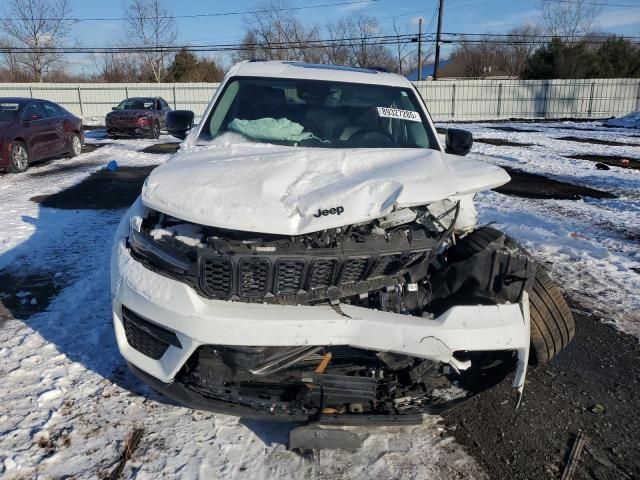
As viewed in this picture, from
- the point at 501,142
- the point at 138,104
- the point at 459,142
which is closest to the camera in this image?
the point at 459,142

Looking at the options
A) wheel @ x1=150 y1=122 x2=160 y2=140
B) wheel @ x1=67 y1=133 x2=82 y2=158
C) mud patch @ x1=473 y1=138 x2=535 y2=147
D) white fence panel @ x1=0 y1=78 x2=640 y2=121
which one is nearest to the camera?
wheel @ x1=67 y1=133 x2=82 y2=158

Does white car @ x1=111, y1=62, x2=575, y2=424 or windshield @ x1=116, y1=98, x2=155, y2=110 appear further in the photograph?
windshield @ x1=116, y1=98, x2=155, y2=110

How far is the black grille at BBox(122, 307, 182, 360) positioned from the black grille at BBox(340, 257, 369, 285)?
82 cm

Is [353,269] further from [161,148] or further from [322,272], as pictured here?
[161,148]

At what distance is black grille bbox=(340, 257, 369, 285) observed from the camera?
2.33 metres

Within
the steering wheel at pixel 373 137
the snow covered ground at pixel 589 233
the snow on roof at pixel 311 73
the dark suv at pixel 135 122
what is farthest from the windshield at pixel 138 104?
the steering wheel at pixel 373 137

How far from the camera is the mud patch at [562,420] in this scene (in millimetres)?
2492

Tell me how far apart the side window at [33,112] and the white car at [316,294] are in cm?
1026

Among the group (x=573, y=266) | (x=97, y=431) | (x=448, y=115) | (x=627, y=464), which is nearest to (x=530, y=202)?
(x=573, y=266)

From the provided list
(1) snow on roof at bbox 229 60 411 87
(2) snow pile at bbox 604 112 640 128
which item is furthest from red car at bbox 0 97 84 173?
(2) snow pile at bbox 604 112 640 128

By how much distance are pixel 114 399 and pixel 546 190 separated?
860 centimetres

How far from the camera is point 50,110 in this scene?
12.4 metres

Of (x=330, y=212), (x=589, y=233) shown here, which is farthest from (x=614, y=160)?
(x=330, y=212)

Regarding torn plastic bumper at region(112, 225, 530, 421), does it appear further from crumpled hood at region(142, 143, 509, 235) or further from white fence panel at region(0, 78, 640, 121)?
white fence panel at region(0, 78, 640, 121)
